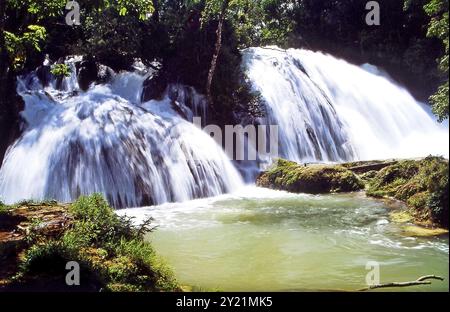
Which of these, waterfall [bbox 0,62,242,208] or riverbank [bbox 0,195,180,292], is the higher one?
waterfall [bbox 0,62,242,208]

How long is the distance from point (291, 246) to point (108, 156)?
7252mm

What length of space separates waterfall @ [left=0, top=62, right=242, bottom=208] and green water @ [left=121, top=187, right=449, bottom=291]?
1.51 m

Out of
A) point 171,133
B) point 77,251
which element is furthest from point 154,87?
point 77,251

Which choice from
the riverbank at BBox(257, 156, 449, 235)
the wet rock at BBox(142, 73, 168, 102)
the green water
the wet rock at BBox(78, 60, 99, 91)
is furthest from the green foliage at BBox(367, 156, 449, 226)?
the wet rock at BBox(78, 60, 99, 91)

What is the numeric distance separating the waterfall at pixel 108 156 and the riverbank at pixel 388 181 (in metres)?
1.91

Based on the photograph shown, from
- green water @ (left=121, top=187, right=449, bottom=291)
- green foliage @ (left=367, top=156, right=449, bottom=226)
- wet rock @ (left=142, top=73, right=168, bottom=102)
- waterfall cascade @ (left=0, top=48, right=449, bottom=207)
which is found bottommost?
green water @ (left=121, top=187, right=449, bottom=291)


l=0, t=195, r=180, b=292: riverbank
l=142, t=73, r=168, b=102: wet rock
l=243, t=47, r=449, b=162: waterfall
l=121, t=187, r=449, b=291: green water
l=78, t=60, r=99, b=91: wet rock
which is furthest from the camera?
l=243, t=47, r=449, b=162: waterfall

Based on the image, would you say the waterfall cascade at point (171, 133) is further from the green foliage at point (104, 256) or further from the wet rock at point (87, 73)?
the green foliage at point (104, 256)

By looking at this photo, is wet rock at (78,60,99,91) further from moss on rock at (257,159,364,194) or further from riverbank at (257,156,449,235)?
moss on rock at (257,159,364,194)

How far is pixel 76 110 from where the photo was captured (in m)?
15.3

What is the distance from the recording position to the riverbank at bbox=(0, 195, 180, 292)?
19.0 ft

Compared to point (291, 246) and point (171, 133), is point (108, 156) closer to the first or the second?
point (171, 133)
